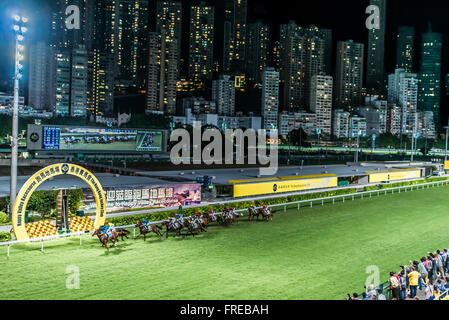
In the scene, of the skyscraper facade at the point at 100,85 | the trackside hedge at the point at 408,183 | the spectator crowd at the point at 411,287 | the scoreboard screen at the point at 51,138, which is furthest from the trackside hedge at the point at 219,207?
the skyscraper facade at the point at 100,85

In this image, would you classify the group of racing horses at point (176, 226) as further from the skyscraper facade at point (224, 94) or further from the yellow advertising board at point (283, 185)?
the skyscraper facade at point (224, 94)

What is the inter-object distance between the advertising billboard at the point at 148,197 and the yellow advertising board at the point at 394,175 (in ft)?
57.7

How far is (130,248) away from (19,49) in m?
8.22

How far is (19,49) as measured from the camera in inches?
628

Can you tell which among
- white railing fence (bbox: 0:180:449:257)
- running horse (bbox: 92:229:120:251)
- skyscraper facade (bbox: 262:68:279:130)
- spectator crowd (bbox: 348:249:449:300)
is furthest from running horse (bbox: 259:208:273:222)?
skyscraper facade (bbox: 262:68:279:130)

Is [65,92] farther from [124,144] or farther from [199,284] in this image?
[199,284]

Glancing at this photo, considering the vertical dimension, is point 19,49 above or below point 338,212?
above

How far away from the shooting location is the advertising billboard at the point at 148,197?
20109 millimetres

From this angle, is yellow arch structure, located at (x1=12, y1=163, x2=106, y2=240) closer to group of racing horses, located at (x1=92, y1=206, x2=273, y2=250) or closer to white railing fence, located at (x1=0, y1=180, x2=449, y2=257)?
white railing fence, located at (x1=0, y1=180, x2=449, y2=257)

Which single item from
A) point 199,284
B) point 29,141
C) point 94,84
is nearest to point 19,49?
point 199,284

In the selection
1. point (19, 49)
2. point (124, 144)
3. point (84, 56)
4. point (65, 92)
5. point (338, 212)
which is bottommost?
point (338, 212)
